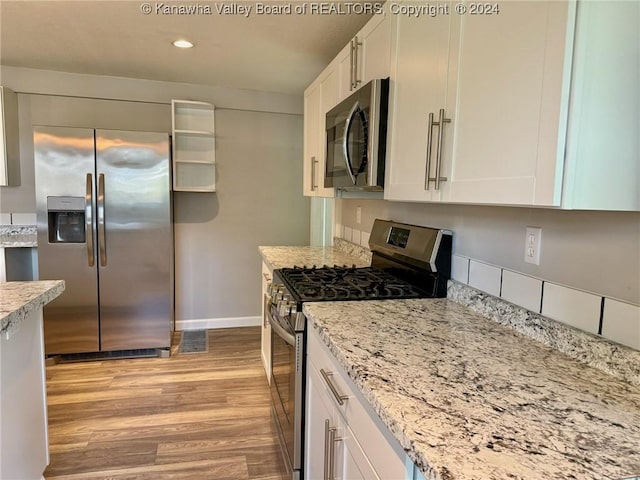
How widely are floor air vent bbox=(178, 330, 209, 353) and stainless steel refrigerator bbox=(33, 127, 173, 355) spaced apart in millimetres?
376

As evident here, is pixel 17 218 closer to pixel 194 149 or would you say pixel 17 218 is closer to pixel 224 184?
pixel 194 149

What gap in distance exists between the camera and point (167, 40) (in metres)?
2.55

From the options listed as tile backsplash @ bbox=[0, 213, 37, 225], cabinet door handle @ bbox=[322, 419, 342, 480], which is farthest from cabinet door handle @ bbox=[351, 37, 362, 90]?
tile backsplash @ bbox=[0, 213, 37, 225]

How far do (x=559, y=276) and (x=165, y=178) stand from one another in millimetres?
2750

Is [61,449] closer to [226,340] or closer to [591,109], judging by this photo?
[226,340]

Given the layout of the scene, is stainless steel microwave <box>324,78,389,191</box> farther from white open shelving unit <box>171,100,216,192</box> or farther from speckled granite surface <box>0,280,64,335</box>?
white open shelving unit <box>171,100,216,192</box>

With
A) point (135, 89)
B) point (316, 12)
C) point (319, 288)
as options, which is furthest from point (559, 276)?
point (135, 89)

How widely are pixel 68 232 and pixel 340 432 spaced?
110 inches

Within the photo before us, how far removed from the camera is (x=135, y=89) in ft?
11.6

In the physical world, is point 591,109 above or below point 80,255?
above

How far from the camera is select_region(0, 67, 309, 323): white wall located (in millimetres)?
3459

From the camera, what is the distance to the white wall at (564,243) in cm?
100

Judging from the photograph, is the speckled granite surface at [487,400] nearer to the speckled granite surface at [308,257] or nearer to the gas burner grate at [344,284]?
the gas burner grate at [344,284]

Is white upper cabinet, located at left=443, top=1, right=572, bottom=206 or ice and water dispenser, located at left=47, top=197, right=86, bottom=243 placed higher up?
white upper cabinet, located at left=443, top=1, right=572, bottom=206
